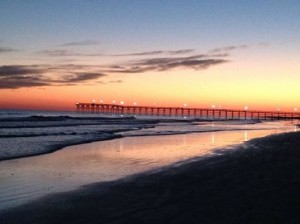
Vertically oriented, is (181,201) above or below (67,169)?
above

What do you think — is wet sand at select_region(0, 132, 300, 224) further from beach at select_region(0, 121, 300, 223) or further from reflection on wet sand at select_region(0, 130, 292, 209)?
reflection on wet sand at select_region(0, 130, 292, 209)

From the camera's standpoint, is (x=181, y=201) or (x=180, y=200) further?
(x=180, y=200)

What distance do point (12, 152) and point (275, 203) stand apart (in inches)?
534

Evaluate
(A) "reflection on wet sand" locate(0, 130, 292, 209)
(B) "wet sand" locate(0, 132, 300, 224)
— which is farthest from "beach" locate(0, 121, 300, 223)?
(A) "reflection on wet sand" locate(0, 130, 292, 209)

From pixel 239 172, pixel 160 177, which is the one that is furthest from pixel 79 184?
pixel 239 172

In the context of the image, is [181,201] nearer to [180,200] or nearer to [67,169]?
[180,200]

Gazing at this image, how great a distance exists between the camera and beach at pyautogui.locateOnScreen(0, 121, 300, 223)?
7398 mm

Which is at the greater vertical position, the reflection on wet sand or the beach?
the beach

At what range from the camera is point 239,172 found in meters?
12.4

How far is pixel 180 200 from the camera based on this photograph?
348 inches

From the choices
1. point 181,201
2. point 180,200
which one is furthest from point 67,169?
point 181,201

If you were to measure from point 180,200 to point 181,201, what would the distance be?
0.13 meters

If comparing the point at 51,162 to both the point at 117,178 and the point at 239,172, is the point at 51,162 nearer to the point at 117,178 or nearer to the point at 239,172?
the point at 117,178

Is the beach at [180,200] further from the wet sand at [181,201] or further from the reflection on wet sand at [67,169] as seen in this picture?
the reflection on wet sand at [67,169]
